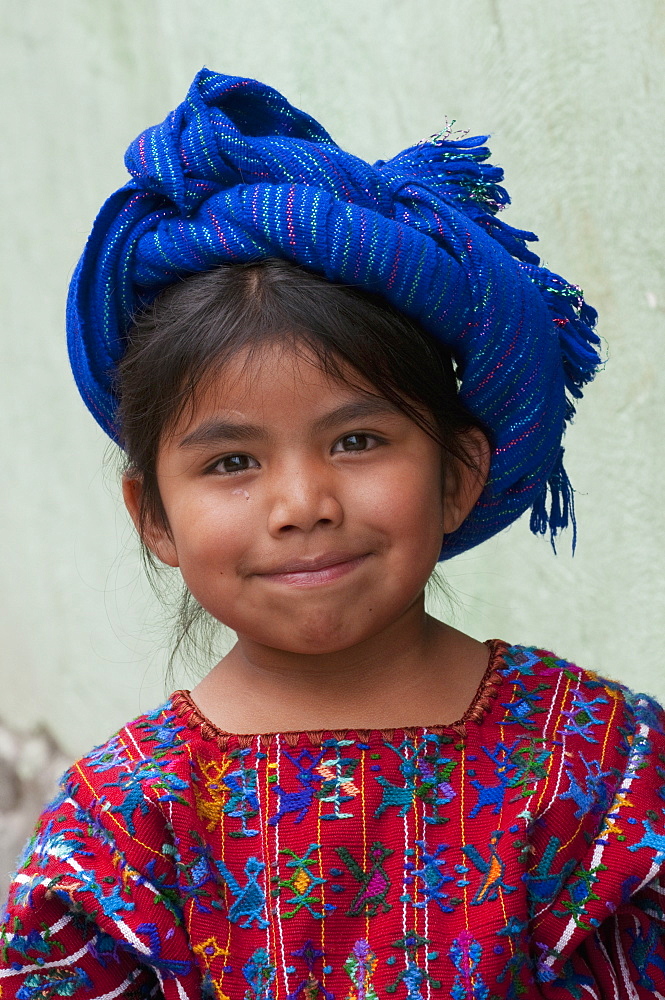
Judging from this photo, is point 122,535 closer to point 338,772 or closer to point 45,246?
point 45,246

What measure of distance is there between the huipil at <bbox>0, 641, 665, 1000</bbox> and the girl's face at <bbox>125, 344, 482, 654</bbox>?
0.64 feet

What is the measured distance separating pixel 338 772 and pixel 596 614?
0.98 m

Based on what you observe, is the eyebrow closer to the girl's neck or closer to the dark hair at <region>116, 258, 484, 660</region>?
the dark hair at <region>116, 258, 484, 660</region>

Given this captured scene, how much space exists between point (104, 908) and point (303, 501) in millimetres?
569

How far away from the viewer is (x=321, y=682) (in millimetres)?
1716

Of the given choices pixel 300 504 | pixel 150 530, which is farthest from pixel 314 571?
pixel 150 530

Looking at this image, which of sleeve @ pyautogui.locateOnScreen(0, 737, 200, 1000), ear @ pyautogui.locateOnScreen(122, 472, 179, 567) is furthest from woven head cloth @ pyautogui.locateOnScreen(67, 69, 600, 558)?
sleeve @ pyautogui.locateOnScreen(0, 737, 200, 1000)

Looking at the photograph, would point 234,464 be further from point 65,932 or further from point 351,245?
point 65,932

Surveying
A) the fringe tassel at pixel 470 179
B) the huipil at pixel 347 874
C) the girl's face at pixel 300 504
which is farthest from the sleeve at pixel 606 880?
the fringe tassel at pixel 470 179

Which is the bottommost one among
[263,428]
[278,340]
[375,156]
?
[263,428]

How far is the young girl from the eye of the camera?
5.12 feet

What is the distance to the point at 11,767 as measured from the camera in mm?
4668

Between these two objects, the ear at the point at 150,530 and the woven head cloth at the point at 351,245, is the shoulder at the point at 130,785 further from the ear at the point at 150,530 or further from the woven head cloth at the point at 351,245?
the woven head cloth at the point at 351,245

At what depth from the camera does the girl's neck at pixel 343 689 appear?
170 centimetres
